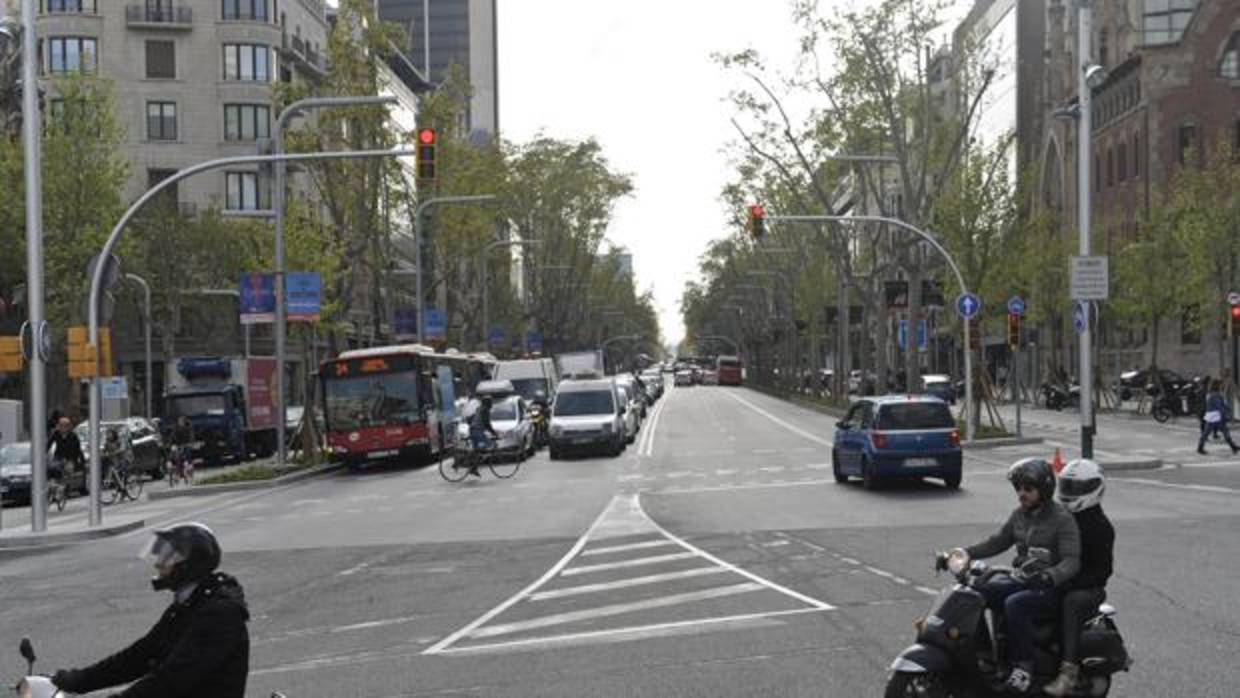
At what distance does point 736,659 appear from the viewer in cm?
970

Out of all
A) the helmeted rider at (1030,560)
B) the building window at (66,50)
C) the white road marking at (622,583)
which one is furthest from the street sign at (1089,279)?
the building window at (66,50)

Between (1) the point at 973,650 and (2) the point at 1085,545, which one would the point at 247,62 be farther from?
(1) the point at 973,650

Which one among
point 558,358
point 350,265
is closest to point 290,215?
point 350,265

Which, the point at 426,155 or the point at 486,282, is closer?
the point at 426,155

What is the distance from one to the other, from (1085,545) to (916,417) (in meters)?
17.4

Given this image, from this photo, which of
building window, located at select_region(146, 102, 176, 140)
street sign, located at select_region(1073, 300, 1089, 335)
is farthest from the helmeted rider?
building window, located at select_region(146, 102, 176, 140)

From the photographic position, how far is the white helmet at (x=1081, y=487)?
7.37 m

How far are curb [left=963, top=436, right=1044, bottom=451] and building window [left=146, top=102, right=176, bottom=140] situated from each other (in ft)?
157

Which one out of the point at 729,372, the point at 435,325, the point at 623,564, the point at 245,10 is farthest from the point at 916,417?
the point at 729,372

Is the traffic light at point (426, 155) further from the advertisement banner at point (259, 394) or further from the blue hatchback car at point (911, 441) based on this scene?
the advertisement banner at point (259, 394)

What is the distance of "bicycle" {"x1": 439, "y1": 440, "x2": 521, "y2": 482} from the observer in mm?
31234

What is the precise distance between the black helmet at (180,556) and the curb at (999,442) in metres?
33.0

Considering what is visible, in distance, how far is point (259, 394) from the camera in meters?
47.5

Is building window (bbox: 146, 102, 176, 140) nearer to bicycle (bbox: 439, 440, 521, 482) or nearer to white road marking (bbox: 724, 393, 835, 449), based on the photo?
white road marking (bbox: 724, 393, 835, 449)
